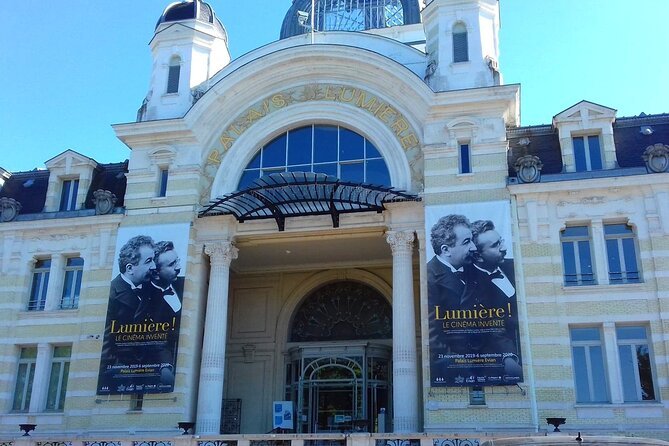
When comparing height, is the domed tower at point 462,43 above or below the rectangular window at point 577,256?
above

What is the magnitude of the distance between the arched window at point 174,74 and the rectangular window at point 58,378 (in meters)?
10.2

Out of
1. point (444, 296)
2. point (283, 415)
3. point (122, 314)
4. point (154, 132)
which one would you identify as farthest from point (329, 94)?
point (283, 415)

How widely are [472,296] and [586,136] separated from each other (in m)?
6.81

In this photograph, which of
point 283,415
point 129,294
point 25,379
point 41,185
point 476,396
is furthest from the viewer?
point 41,185

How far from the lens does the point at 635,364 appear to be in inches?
860

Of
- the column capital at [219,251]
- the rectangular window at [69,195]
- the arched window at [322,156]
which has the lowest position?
the column capital at [219,251]

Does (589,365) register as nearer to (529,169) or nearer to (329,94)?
(529,169)

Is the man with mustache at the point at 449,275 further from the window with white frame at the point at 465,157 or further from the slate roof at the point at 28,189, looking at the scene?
the slate roof at the point at 28,189

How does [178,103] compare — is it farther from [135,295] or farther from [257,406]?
[257,406]

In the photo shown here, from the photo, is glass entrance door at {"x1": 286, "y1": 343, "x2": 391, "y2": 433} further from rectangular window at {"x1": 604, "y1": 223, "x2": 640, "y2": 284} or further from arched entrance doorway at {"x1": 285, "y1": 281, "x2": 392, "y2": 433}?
rectangular window at {"x1": 604, "y1": 223, "x2": 640, "y2": 284}

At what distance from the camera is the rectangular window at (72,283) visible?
87.0 feet

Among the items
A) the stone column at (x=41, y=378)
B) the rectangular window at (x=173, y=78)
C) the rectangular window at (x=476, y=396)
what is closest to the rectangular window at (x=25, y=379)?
the stone column at (x=41, y=378)

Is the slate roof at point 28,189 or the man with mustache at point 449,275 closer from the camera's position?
the man with mustache at point 449,275

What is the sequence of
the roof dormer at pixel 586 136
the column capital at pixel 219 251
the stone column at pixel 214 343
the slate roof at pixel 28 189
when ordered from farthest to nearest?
the slate roof at pixel 28 189, the column capital at pixel 219 251, the roof dormer at pixel 586 136, the stone column at pixel 214 343
